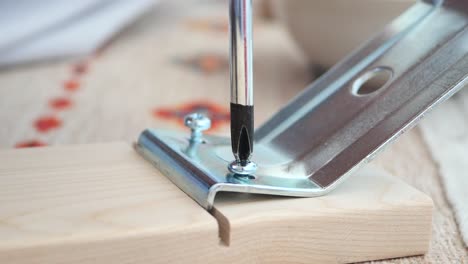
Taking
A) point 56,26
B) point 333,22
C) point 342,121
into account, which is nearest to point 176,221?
point 342,121

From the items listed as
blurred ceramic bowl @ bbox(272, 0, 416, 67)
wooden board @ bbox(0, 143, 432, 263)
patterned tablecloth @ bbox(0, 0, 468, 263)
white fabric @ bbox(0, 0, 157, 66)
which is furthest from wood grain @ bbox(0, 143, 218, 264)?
white fabric @ bbox(0, 0, 157, 66)

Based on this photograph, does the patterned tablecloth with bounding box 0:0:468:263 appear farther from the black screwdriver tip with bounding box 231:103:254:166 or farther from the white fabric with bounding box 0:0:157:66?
the black screwdriver tip with bounding box 231:103:254:166

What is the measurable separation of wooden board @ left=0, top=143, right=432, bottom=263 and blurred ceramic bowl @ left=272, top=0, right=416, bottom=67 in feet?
1.64

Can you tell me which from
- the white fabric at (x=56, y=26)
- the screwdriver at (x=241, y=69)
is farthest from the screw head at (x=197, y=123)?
the white fabric at (x=56, y=26)

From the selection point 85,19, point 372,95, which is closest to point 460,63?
point 372,95

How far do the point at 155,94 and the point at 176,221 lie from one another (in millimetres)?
693

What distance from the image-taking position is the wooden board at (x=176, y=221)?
1.52 feet

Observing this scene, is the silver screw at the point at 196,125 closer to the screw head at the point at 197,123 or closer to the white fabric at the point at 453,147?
the screw head at the point at 197,123

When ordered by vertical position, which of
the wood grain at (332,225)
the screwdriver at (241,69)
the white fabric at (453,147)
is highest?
the white fabric at (453,147)

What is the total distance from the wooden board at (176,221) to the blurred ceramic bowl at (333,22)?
50cm

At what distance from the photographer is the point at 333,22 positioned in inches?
43.3

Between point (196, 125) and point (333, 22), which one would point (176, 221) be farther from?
point (333, 22)

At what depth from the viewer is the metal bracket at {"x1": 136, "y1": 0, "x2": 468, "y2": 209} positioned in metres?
0.55

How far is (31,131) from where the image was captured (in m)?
0.95
